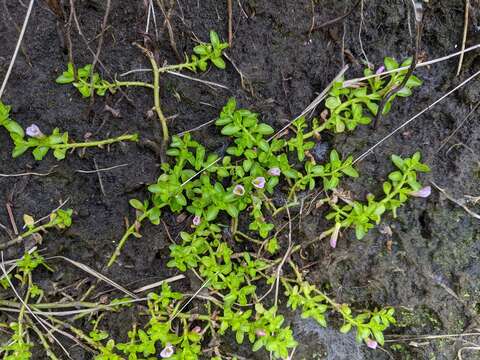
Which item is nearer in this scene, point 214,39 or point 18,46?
point 18,46

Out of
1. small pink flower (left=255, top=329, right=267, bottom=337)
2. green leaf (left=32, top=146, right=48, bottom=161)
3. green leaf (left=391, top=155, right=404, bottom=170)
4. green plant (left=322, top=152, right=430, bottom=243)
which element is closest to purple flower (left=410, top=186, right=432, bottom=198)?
green plant (left=322, top=152, right=430, bottom=243)

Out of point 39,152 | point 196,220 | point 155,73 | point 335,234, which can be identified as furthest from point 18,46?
point 335,234

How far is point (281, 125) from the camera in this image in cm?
212

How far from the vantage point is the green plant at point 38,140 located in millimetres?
1978

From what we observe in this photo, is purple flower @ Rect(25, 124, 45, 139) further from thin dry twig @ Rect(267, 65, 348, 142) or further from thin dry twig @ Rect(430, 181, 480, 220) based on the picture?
thin dry twig @ Rect(430, 181, 480, 220)

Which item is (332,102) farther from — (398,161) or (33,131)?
(33,131)

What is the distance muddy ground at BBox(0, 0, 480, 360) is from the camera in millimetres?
2053

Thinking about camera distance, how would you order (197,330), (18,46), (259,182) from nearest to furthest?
1. (18,46)
2. (259,182)
3. (197,330)

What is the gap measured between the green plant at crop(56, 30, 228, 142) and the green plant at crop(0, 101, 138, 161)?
21 cm

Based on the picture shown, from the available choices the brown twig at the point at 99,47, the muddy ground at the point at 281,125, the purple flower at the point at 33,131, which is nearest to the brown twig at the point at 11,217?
the muddy ground at the point at 281,125

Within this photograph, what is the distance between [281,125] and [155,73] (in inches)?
24.6

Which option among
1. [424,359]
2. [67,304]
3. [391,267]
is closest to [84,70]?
[67,304]

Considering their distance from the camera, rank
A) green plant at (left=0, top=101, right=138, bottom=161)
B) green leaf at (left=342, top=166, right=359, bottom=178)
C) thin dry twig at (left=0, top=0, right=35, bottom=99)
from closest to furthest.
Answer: thin dry twig at (left=0, top=0, right=35, bottom=99) → green plant at (left=0, top=101, right=138, bottom=161) → green leaf at (left=342, top=166, right=359, bottom=178)

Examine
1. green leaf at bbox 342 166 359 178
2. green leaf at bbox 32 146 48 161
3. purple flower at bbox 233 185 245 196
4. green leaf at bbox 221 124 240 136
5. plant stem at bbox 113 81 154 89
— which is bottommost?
green leaf at bbox 32 146 48 161
